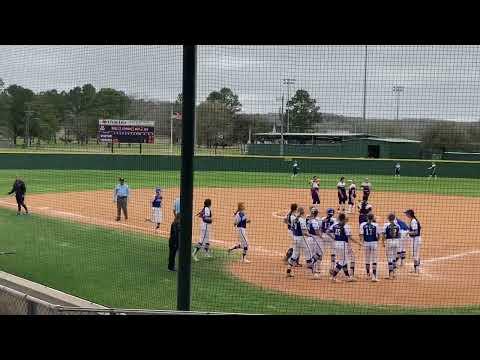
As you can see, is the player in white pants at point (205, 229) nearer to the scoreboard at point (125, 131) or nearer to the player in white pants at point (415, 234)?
the scoreboard at point (125, 131)

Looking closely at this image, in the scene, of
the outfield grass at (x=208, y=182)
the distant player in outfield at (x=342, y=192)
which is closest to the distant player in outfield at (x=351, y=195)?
the distant player in outfield at (x=342, y=192)

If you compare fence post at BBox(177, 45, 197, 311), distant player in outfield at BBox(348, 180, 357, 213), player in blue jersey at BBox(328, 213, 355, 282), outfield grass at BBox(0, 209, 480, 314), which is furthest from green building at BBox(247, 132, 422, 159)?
fence post at BBox(177, 45, 197, 311)

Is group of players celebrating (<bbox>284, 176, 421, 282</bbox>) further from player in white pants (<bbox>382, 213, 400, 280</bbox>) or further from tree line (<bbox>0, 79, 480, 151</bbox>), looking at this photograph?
tree line (<bbox>0, 79, 480, 151</bbox>)

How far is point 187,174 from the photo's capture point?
4715mm

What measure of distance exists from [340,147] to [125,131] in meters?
7.96

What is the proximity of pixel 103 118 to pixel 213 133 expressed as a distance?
1825 millimetres

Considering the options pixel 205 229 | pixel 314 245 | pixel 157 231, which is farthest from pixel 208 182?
pixel 314 245

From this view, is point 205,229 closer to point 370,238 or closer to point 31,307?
point 370,238

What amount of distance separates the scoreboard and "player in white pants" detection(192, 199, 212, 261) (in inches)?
120

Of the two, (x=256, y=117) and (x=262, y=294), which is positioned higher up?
(x=256, y=117)
